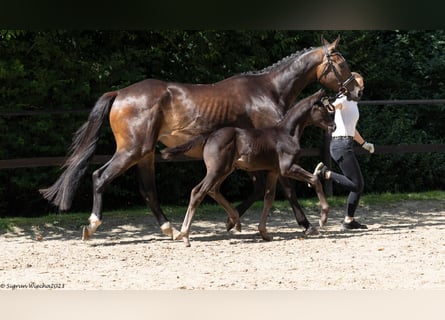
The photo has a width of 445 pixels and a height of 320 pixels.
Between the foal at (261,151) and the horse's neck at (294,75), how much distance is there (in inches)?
18.8

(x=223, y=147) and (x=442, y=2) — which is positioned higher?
(x=442, y=2)

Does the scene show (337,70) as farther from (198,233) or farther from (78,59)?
(78,59)

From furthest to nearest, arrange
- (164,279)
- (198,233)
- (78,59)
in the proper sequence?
1. (78,59)
2. (198,233)
3. (164,279)

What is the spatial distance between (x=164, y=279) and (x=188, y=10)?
418cm

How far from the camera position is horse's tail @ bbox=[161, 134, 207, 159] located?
645 centimetres

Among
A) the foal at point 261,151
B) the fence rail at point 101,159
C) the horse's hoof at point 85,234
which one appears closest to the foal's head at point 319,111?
the foal at point 261,151

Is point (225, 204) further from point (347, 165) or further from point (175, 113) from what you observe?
point (347, 165)

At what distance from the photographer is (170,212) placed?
916 centimetres

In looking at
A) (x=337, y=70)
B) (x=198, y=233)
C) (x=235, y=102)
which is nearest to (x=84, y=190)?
(x=198, y=233)

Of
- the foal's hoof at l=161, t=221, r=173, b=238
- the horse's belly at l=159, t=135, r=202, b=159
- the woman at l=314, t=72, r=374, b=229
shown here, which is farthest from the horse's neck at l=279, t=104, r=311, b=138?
the foal's hoof at l=161, t=221, r=173, b=238

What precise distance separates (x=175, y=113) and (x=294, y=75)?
134 cm

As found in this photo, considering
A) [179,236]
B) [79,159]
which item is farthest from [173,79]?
[179,236]

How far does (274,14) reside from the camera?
0.72m

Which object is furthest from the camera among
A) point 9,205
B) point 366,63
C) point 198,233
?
point 366,63
